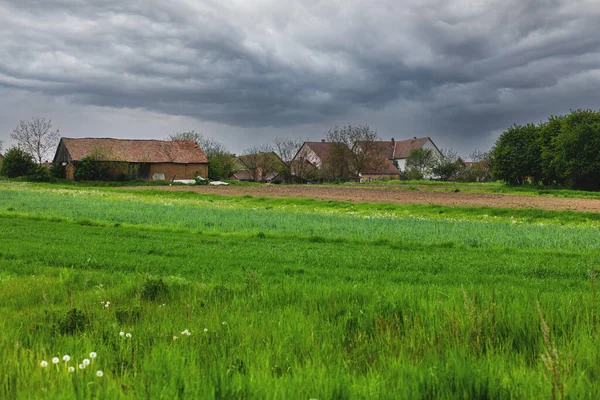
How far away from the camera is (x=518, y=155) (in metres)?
75.6

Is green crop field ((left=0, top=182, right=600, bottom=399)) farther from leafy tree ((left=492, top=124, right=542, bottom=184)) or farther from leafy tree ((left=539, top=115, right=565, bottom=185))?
leafy tree ((left=492, top=124, right=542, bottom=184))

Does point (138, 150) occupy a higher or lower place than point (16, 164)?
higher

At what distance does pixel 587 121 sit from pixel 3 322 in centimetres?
7622

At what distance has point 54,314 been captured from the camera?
6.12 meters

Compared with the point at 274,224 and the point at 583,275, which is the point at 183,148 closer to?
the point at 274,224

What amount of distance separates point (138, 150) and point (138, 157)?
2693 millimetres

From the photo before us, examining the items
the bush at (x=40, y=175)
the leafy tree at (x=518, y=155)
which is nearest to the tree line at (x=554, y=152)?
the leafy tree at (x=518, y=155)

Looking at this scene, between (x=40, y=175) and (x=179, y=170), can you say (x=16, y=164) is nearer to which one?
(x=40, y=175)

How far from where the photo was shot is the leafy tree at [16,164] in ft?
301

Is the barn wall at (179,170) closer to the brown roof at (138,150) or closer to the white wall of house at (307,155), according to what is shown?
the brown roof at (138,150)

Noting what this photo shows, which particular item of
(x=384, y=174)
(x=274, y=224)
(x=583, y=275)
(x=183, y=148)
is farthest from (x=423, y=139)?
(x=583, y=275)

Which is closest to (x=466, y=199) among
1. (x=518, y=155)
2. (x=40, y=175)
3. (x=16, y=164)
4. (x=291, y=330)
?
(x=518, y=155)

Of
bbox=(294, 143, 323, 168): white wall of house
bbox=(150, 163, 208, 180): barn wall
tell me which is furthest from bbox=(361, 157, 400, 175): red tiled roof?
bbox=(150, 163, 208, 180): barn wall

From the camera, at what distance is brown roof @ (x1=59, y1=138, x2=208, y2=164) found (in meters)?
95.5
